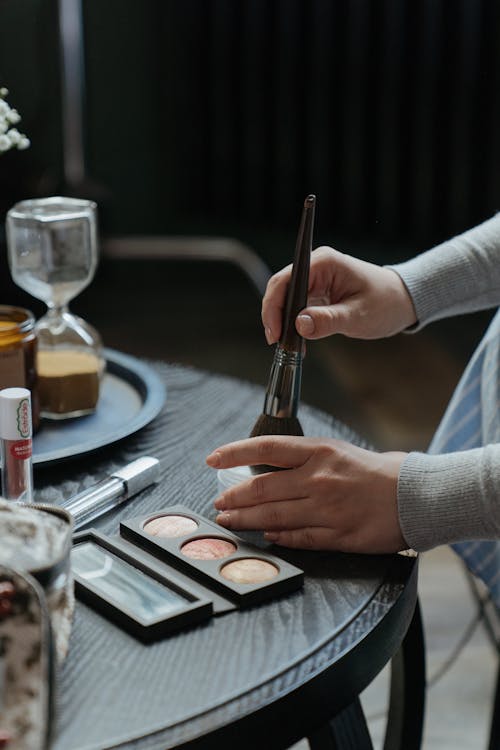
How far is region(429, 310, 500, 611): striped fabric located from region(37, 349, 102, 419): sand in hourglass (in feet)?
1.18

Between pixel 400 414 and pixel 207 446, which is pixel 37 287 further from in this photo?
pixel 400 414

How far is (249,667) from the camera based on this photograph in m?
0.53

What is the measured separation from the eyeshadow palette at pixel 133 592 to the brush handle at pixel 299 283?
0.65 feet

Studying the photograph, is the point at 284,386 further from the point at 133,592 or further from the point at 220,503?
the point at 133,592

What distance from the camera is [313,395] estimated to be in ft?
7.48

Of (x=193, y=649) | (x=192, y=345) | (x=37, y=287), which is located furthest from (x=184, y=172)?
(x=193, y=649)

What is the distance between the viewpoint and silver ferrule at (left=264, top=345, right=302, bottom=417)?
71cm

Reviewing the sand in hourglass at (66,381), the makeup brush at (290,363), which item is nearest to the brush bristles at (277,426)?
the makeup brush at (290,363)

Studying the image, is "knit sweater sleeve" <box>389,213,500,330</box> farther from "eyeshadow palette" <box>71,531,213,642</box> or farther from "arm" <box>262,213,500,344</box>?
"eyeshadow palette" <box>71,531,213,642</box>

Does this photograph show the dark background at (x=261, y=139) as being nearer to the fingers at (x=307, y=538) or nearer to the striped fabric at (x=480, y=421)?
the striped fabric at (x=480, y=421)

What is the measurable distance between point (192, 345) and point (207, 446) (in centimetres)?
175

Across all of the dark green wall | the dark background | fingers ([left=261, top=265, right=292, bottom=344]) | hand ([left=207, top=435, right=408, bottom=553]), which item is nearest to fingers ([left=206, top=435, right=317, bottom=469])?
hand ([left=207, top=435, right=408, bottom=553])

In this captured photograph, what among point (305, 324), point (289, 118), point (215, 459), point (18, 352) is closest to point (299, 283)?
point (305, 324)

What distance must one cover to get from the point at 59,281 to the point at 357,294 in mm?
272
